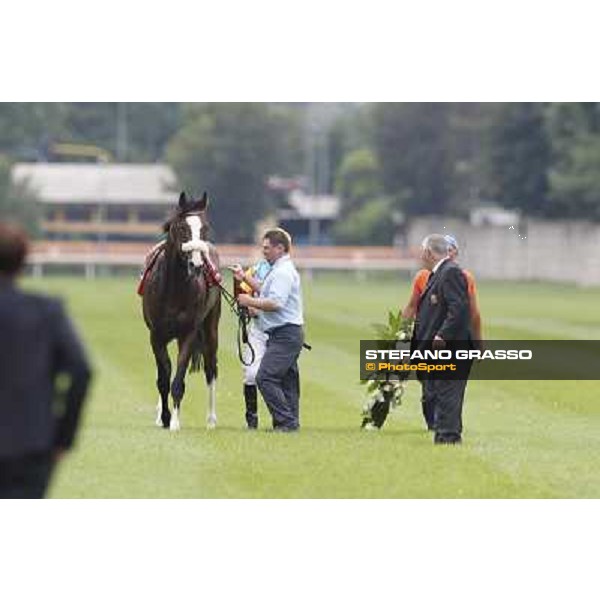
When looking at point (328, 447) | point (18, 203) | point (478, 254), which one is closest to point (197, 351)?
point (328, 447)

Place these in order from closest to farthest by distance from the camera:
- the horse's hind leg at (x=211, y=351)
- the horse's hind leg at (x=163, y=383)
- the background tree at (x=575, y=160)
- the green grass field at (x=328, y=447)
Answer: the green grass field at (x=328, y=447)
the horse's hind leg at (x=163, y=383)
the horse's hind leg at (x=211, y=351)
the background tree at (x=575, y=160)

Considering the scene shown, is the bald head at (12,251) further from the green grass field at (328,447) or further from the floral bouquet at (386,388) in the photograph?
the floral bouquet at (386,388)

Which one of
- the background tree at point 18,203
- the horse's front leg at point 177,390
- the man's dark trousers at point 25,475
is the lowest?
the background tree at point 18,203

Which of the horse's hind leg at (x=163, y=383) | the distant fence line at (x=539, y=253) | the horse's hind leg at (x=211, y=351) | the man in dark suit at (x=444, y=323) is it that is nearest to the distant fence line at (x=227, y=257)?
the distant fence line at (x=539, y=253)

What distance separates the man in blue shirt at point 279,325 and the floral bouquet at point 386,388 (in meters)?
0.82

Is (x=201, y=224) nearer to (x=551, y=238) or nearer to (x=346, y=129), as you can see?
(x=551, y=238)

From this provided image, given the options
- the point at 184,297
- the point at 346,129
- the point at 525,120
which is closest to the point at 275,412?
the point at 184,297

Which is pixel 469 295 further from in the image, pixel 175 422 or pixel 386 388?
pixel 175 422

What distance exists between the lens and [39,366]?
11.7 metres

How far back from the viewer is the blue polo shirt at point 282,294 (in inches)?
873

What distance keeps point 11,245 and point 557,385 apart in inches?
796

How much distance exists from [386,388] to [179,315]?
2.11 meters

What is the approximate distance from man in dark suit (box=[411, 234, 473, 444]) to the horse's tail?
2.73 m

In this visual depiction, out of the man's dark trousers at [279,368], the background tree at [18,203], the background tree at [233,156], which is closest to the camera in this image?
the man's dark trousers at [279,368]
